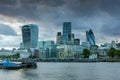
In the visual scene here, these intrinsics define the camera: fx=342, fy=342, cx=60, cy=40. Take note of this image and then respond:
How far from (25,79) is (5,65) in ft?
180

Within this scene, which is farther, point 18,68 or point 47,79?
point 18,68

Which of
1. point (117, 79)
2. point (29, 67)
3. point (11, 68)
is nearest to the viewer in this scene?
point (117, 79)

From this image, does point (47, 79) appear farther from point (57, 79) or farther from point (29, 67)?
point (29, 67)

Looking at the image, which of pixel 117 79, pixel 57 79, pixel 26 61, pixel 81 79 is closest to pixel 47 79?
pixel 57 79

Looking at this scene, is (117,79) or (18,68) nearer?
(117,79)

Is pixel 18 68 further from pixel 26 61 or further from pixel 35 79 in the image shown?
pixel 35 79

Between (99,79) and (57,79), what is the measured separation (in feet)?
32.9

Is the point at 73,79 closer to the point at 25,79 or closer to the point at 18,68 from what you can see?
the point at 25,79

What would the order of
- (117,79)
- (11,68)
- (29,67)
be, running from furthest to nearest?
(29,67) → (11,68) → (117,79)

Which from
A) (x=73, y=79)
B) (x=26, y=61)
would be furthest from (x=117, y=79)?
(x=26, y=61)

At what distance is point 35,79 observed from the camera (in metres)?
83.2

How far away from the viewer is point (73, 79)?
81625 mm

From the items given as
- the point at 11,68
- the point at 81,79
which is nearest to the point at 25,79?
the point at 81,79

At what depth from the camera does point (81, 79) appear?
81375 millimetres
